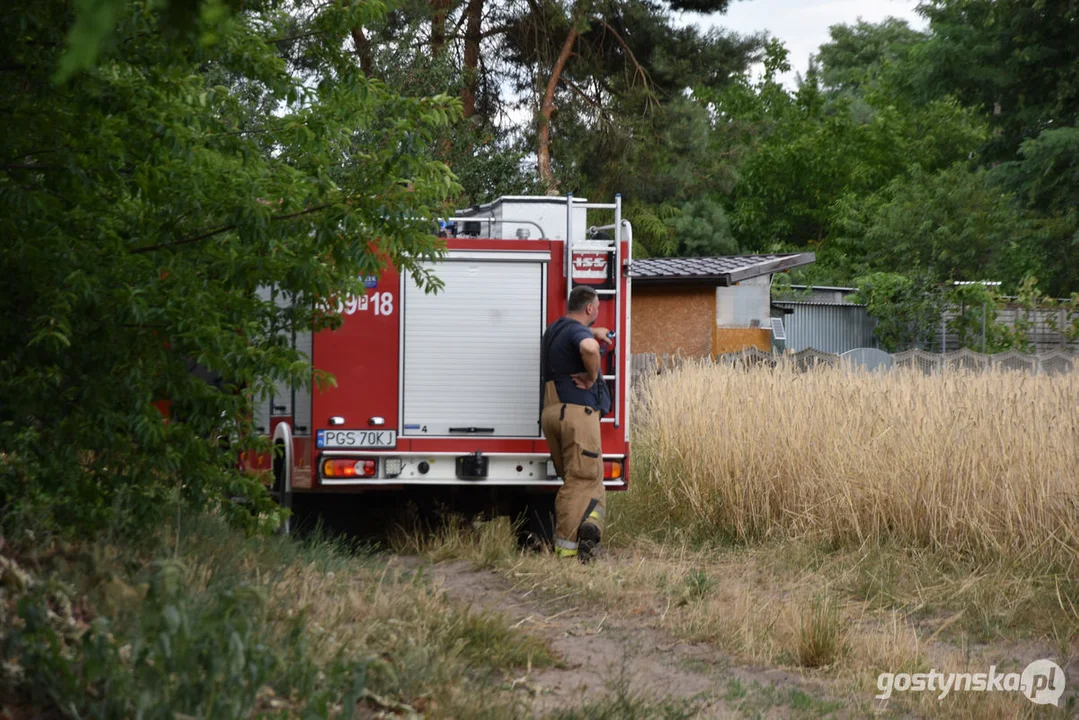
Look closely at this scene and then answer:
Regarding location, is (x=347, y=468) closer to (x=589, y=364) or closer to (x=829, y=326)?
(x=589, y=364)

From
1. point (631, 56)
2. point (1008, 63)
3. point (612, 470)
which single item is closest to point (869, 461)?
point (612, 470)

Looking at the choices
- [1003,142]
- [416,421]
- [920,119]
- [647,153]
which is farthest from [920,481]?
[920,119]

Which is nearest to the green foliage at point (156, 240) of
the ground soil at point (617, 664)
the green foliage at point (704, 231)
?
the ground soil at point (617, 664)

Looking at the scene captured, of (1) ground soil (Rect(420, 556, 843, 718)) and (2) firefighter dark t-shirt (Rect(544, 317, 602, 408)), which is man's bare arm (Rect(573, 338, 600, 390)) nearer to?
(2) firefighter dark t-shirt (Rect(544, 317, 602, 408))

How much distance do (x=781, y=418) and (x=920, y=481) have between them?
5.10 feet

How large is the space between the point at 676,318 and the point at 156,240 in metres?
21.0

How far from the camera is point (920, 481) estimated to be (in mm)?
8875

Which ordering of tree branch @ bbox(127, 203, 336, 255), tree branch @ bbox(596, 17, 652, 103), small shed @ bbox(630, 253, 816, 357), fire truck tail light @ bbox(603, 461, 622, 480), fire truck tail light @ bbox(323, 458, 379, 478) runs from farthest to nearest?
1. small shed @ bbox(630, 253, 816, 357)
2. tree branch @ bbox(596, 17, 652, 103)
3. fire truck tail light @ bbox(603, 461, 622, 480)
4. fire truck tail light @ bbox(323, 458, 379, 478)
5. tree branch @ bbox(127, 203, 336, 255)

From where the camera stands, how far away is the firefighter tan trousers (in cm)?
901

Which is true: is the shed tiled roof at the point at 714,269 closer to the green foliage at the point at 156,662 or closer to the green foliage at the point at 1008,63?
the green foliage at the point at 1008,63

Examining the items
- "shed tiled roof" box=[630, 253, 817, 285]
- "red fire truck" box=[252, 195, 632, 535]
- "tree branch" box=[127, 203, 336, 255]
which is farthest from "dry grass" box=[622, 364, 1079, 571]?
"shed tiled roof" box=[630, 253, 817, 285]

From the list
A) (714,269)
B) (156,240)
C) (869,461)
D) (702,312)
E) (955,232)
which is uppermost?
(955,232)

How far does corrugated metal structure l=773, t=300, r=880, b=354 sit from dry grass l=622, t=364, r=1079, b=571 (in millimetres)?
21456

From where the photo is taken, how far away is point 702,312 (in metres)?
26.6
